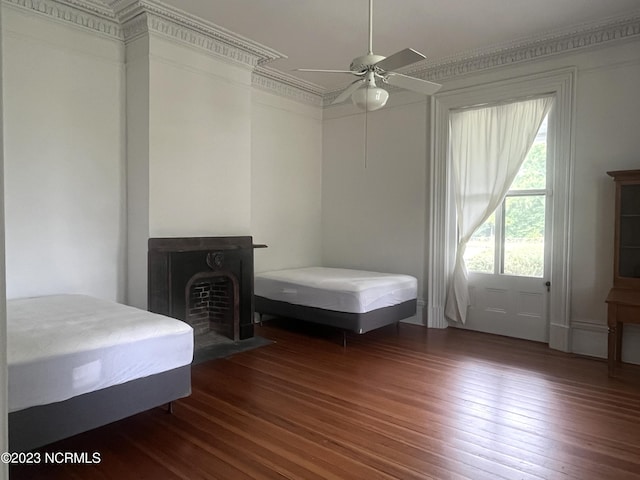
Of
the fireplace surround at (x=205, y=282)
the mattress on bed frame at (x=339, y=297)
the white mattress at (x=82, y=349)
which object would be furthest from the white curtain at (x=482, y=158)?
the white mattress at (x=82, y=349)

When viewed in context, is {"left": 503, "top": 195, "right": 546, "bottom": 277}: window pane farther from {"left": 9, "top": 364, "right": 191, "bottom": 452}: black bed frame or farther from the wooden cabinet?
{"left": 9, "top": 364, "right": 191, "bottom": 452}: black bed frame

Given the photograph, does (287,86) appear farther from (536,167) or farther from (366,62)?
(536,167)

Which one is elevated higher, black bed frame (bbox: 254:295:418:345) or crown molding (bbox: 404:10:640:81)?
crown molding (bbox: 404:10:640:81)

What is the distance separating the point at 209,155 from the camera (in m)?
4.39

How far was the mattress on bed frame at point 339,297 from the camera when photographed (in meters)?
4.38

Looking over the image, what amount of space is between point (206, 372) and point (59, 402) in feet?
4.97

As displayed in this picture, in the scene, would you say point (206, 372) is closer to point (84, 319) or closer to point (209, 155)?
point (84, 319)

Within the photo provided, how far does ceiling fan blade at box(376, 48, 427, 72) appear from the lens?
2.55 m

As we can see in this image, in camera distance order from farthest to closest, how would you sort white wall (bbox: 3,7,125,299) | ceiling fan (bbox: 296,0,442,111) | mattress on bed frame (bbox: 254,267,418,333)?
mattress on bed frame (bbox: 254,267,418,333)
white wall (bbox: 3,7,125,299)
ceiling fan (bbox: 296,0,442,111)

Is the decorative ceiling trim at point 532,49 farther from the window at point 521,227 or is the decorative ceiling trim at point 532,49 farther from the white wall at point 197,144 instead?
the white wall at point 197,144

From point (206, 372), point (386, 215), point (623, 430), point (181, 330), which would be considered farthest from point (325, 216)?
point (623, 430)

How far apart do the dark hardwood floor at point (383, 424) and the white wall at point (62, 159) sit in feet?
4.82

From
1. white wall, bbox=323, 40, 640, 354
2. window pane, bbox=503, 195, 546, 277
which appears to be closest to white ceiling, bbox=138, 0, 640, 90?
white wall, bbox=323, 40, 640, 354

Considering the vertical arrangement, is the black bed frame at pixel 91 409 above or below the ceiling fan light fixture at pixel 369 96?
below
